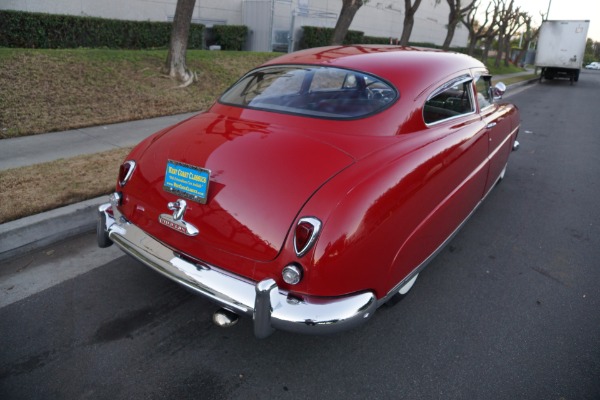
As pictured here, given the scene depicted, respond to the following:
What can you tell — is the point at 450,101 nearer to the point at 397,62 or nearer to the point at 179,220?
the point at 397,62

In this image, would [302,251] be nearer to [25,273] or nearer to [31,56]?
[25,273]

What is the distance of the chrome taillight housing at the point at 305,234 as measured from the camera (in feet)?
6.70

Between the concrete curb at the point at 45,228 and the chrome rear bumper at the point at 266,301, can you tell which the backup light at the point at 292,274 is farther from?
the concrete curb at the point at 45,228

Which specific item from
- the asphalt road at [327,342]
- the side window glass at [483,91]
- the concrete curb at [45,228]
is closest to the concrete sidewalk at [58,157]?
the concrete curb at [45,228]

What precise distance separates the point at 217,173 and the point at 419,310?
5.47 ft

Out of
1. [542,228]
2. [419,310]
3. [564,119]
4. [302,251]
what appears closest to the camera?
[302,251]

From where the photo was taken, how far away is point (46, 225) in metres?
3.58

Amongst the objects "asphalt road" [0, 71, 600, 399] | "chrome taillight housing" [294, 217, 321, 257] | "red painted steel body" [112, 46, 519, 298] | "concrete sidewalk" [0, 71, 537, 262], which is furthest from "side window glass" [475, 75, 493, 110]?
"concrete sidewalk" [0, 71, 537, 262]

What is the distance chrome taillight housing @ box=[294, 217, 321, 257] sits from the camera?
6.70 ft

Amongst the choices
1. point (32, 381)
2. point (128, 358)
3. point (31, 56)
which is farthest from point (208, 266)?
point (31, 56)

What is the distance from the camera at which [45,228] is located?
3.58 meters

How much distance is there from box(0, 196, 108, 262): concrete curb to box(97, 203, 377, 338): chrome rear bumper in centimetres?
166

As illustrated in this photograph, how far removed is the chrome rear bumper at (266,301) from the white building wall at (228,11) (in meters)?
12.6

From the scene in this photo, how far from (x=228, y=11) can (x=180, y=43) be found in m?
9.96
